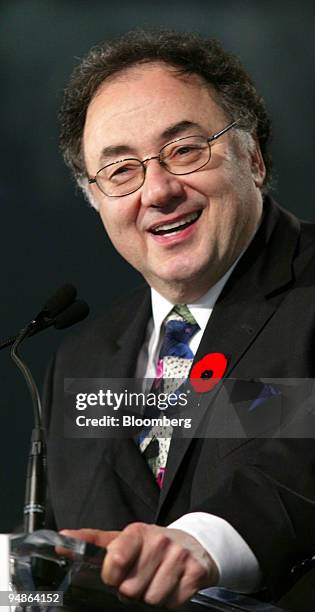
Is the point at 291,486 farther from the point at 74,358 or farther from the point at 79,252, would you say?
the point at 79,252

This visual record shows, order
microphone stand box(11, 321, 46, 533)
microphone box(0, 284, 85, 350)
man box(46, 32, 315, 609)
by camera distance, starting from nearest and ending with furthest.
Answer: microphone stand box(11, 321, 46, 533) → microphone box(0, 284, 85, 350) → man box(46, 32, 315, 609)

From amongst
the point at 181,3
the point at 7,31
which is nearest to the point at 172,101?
the point at 181,3

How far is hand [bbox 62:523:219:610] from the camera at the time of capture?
1.08 metres

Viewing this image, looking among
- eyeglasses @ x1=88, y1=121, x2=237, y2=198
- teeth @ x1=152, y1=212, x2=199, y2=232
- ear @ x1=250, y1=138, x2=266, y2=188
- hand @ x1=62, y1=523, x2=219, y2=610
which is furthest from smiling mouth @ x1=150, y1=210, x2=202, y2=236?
hand @ x1=62, y1=523, x2=219, y2=610

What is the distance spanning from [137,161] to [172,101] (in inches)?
6.8

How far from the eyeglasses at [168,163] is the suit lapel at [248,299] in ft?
0.79

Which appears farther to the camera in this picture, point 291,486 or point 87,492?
point 87,492

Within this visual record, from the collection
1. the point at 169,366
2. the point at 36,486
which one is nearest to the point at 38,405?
the point at 36,486

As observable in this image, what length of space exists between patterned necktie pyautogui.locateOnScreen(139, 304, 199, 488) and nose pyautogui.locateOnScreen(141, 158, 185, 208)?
11.0 inches

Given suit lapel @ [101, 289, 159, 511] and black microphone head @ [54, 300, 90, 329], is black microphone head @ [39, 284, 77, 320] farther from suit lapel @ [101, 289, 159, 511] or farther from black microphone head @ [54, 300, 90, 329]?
suit lapel @ [101, 289, 159, 511]

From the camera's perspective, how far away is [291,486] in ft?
5.34

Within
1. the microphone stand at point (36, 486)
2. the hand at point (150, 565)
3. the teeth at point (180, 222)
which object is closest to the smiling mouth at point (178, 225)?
the teeth at point (180, 222)

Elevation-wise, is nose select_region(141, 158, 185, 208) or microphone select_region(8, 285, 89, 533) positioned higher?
nose select_region(141, 158, 185, 208)

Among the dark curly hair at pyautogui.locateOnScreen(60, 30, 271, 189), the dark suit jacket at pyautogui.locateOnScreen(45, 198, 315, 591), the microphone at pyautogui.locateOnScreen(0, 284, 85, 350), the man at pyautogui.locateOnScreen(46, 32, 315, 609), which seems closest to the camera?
the dark suit jacket at pyautogui.locateOnScreen(45, 198, 315, 591)
